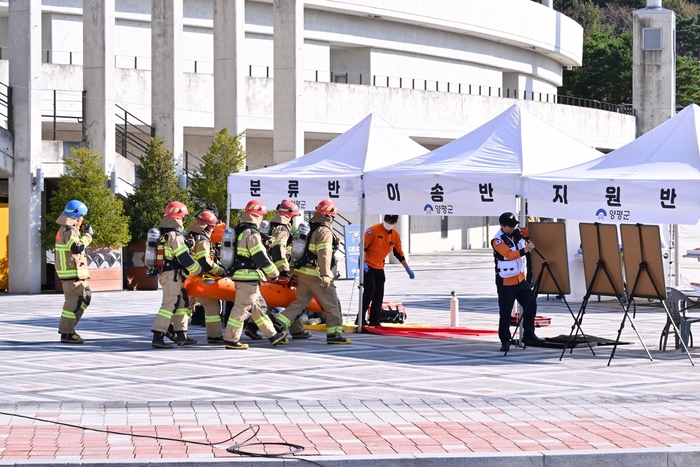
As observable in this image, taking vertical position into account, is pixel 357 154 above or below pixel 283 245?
above

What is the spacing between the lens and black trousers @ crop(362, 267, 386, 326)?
1955 centimetres

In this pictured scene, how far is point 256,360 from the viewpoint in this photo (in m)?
15.5

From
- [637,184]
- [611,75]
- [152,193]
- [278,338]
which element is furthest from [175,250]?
[611,75]

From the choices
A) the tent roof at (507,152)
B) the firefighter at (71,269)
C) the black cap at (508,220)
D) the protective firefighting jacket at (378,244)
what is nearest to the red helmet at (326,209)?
the tent roof at (507,152)

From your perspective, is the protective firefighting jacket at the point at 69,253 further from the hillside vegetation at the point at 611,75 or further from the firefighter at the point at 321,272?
the hillside vegetation at the point at 611,75

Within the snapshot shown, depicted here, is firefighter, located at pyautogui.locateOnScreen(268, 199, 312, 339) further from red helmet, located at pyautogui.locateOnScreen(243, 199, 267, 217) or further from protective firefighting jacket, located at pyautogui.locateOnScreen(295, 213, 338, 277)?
red helmet, located at pyautogui.locateOnScreen(243, 199, 267, 217)

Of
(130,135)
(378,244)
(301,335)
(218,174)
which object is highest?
(130,135)

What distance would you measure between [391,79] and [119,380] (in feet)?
120

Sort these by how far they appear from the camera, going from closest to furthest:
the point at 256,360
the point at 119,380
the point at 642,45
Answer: the point at 119,380, the point at 256,360, the point at 642,45

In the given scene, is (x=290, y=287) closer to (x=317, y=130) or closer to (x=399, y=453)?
(x=399, y=453)

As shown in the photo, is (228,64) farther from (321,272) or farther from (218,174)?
(321,272)

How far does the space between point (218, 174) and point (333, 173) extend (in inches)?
460

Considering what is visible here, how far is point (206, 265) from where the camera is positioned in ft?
56.5

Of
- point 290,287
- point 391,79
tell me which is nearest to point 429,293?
point 290,287
